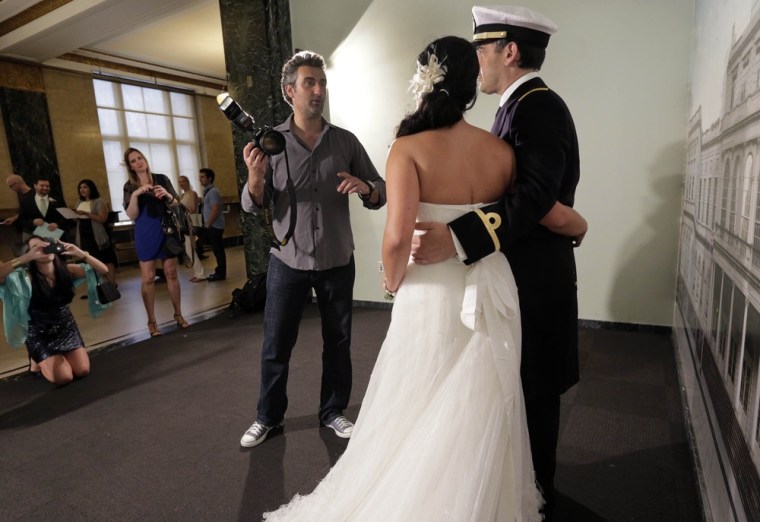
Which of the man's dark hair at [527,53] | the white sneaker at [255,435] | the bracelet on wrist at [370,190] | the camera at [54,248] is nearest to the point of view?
the man's dark hair at [527,53]

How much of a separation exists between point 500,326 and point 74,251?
3023 mm

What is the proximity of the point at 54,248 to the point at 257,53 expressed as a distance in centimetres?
249

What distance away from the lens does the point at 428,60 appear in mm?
1186

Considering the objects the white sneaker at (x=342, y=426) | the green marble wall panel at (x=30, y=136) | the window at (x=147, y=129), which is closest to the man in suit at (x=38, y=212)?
the green marble wall panel at (x=30, y=136)

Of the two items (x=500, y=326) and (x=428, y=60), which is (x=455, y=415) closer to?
(x=500, y=326)

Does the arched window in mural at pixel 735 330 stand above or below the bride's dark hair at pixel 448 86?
below

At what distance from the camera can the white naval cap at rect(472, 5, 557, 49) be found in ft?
4.10

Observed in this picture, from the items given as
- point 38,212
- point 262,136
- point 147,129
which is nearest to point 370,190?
point 262,136

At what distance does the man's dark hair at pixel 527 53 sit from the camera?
50.8 inches

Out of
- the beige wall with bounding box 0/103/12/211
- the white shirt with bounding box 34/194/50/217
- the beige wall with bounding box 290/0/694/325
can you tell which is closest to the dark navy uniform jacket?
the beige wall with bounding box 290/0/694/325

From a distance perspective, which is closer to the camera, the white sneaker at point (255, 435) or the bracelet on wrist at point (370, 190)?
the bracelet on wrist at point (370, 190)

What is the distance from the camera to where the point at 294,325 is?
6.93 ft

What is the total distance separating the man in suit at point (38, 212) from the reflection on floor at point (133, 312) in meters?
0.93

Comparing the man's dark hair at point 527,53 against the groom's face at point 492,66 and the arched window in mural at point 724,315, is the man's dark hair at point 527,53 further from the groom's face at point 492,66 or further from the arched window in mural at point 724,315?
the arched window in mural at point 724,315
